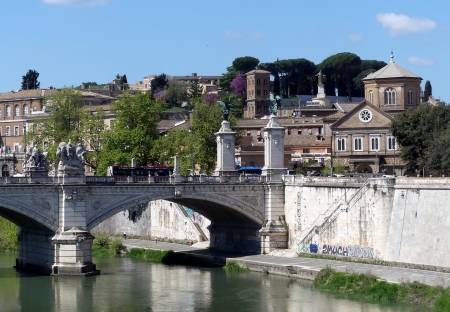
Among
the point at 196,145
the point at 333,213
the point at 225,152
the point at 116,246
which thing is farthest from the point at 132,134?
the point at 333,213

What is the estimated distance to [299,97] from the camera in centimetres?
11912

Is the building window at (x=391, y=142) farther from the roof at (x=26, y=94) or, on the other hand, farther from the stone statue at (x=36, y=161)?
the roof at (x=26, y=94)

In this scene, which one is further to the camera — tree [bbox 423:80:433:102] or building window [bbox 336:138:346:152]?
tree [bbox 423:80:433:102]

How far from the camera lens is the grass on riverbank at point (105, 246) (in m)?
57.2

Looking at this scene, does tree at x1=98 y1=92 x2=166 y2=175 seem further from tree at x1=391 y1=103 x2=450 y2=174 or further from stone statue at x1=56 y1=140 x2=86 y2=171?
stone statue at x1=56 y1=140 x2=86 y2=171

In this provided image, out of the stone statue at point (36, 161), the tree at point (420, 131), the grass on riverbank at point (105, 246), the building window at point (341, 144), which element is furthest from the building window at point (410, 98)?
the stone statue at point (36, 161)

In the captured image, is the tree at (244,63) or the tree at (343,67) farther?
the tree at (244,63)

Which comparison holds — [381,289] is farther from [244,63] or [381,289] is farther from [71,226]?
[244,63]

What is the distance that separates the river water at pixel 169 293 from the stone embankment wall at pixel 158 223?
9.36 m

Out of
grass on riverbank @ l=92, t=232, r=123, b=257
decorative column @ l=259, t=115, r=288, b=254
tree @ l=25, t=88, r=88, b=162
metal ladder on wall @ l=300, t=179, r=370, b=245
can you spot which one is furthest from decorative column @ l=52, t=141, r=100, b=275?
tree @ l=25, t=88, r=88, b=162

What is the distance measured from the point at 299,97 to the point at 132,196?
2868 inches

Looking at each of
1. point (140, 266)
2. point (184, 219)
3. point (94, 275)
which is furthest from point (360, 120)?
point (94, 275)

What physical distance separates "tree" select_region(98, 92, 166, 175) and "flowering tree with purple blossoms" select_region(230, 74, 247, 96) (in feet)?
158

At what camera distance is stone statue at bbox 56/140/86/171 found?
46312 mm
